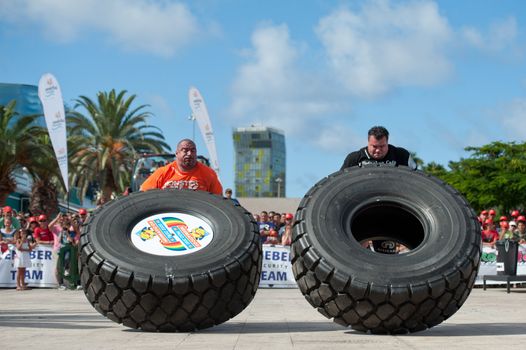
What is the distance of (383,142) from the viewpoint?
25.7 ft

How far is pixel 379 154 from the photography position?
→ 7863 mm

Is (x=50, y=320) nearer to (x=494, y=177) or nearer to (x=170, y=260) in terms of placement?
(x=170, y=260)

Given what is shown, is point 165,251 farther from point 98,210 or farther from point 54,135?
point 54,135

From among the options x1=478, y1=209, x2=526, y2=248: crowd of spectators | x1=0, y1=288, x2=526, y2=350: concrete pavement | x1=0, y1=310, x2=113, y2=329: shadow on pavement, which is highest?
x1=478, y1=209, x2=526, y2=248: crowd of spectators

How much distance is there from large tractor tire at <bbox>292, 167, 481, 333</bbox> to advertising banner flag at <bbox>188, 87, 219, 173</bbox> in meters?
29.3

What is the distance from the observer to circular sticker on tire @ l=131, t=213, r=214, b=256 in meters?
7.10

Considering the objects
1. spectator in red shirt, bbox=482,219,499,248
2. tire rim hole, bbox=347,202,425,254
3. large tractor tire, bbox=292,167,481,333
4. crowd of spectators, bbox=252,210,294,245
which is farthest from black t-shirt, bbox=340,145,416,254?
spectator in red shirt, bbox=482,219,499,248

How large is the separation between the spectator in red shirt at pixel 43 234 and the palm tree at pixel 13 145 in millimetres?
17928

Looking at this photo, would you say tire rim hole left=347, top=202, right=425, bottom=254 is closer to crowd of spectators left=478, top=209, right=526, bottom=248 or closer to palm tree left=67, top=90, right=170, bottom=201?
crowd of spectators left=478, top=209, right=526, bottom=248

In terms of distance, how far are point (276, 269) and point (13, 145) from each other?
21067mm

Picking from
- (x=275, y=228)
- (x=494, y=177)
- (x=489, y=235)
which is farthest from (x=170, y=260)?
(x=494, y=177)

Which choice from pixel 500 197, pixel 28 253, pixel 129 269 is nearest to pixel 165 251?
pixel 129 269

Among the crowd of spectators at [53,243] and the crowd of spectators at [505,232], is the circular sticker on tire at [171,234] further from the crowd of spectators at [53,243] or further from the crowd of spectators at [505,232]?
the crowd of spectators at [505,232]

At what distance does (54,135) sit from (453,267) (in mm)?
23436
